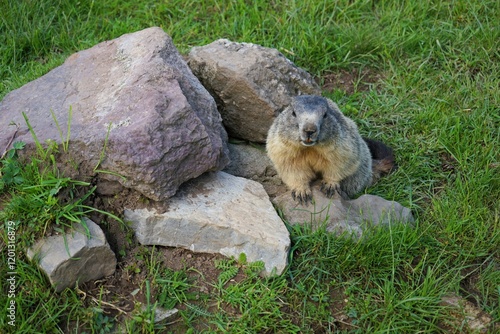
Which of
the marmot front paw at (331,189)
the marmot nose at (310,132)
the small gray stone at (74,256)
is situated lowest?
the marmot front paw at (331,189)

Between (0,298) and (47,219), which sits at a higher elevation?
(47,219)

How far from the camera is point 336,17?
5.65 m

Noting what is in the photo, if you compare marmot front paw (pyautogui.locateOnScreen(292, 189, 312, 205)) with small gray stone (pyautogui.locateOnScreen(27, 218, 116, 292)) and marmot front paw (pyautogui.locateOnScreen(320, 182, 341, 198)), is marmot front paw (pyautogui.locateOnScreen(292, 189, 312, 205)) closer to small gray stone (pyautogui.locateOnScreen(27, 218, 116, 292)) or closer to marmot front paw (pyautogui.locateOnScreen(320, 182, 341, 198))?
marmot front paw (pyautogui.locateOnScreen(320, 182, 341, 198))

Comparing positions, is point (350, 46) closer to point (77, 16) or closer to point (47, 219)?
point (77, 16)

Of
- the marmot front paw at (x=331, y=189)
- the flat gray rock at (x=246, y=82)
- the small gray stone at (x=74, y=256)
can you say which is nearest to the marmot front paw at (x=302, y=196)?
the marmot front paw at (x=331, y=189)

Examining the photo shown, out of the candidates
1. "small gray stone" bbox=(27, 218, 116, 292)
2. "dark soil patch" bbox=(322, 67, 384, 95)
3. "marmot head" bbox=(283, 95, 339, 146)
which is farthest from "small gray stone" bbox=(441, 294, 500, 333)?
"dark soil patch" bbox=(322, 67, 384, 95)

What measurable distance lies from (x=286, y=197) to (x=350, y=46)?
1.93 metres

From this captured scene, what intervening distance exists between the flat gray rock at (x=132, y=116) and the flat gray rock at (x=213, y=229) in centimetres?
15

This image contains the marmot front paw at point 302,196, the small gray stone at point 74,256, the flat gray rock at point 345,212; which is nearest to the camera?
the small gray stone at point 74,256

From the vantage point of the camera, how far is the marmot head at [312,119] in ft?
12.7

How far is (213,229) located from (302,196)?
0.85 metres

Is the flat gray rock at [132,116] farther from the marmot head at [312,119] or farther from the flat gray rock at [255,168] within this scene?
the marmot head at [312,119]

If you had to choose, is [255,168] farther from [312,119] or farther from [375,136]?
[375,136]

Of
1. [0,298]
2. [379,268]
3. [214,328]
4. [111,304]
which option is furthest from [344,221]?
[0,298]
